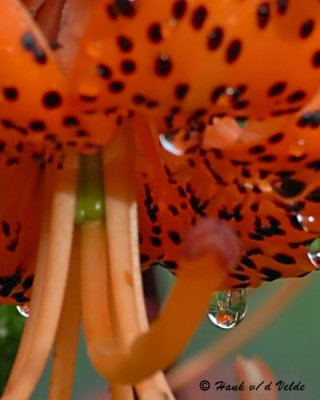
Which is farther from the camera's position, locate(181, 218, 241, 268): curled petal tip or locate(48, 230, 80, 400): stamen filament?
locate(48, 230, 80, 400): stamen filament

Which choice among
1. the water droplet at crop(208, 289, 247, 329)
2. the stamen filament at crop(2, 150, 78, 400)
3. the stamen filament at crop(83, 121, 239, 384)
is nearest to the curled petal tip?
the stamen filament at crop(83, 121, 239, 384)

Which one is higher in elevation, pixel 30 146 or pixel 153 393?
pixel 30 146

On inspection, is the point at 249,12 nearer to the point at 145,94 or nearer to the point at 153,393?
the point at 145,94

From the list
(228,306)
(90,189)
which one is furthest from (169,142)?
(228,306)

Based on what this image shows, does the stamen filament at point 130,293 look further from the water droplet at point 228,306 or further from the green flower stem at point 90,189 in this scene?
Answer: the water droplet at point 228,306

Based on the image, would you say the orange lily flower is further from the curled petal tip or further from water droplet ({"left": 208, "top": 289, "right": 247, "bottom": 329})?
water droplet ({"left": 208, "top": 289, "right": 247, "bottom": 329})

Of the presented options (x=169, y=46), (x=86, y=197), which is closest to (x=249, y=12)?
(x=169, y=46)
